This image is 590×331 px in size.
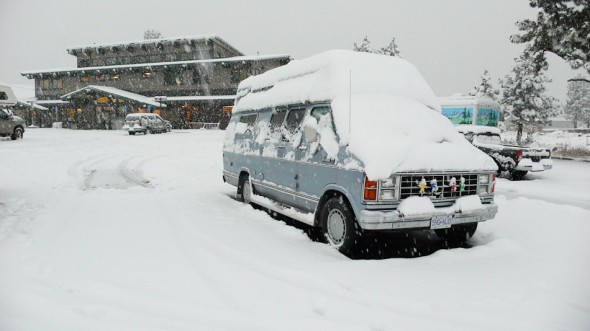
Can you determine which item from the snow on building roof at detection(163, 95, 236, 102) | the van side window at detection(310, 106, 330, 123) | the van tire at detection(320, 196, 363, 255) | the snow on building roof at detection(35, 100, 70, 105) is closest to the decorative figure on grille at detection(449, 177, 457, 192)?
the van tire at detection(320, 196, 363, 255)

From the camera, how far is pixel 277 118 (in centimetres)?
652

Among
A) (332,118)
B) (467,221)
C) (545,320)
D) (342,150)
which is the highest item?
(332,118)

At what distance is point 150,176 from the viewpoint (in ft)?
36.5

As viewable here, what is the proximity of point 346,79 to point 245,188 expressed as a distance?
3422 millimetres

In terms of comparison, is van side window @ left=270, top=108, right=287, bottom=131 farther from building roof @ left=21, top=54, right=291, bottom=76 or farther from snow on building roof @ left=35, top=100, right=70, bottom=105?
snow on building roof @ left=35, top=100, right=70, bottom=105

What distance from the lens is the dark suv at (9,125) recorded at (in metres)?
21.8

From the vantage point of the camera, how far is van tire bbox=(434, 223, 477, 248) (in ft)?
17.8

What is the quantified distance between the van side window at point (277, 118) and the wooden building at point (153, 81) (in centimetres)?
3317

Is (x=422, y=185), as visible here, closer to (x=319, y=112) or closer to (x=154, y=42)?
(x=319, y=112)

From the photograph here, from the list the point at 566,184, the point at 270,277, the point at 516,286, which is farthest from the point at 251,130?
the point at 566,184

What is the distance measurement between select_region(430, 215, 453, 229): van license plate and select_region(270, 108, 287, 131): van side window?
2.93 metres

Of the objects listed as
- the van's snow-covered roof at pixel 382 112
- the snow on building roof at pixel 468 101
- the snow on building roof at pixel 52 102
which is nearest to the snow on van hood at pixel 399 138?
the van's snow-covered roof at pixel 382 112

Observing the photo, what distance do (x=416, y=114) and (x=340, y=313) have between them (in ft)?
10.4

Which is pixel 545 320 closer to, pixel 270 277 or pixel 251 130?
pixel 270 277
